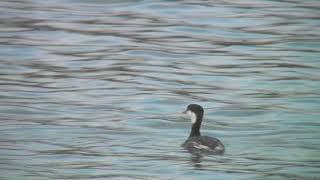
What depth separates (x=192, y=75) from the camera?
81.3 ft

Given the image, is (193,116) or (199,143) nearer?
(199,143)

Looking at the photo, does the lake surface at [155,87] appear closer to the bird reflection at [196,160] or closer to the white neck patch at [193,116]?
the bird reflection at [196,160]

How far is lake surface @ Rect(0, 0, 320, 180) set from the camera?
18.2 m

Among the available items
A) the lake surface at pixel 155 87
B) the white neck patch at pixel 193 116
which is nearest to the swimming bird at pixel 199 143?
the white neck patch at pixel 193 116

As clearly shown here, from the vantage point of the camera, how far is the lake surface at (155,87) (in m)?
18.2

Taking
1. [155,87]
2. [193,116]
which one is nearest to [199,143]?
[193,116]

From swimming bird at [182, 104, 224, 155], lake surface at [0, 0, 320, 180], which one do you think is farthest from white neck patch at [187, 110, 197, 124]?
lake surface at [0, 0, 320, 180]

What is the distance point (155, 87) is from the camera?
943 inches

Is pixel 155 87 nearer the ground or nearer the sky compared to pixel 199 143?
nearer the ground

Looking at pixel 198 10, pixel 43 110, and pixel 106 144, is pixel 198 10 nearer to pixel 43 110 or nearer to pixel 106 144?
pixel 43 110

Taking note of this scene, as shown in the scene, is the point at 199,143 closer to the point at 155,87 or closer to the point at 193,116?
the point at 193,116

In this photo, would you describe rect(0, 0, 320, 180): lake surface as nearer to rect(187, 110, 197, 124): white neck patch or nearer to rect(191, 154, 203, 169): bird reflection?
rect(191, 154, 203, 169): bird reflection

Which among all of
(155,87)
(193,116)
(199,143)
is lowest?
(155,87)

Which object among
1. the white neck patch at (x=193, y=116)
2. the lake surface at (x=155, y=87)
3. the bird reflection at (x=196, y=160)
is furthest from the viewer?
→ the white neck patch at (x=193, y=116)
